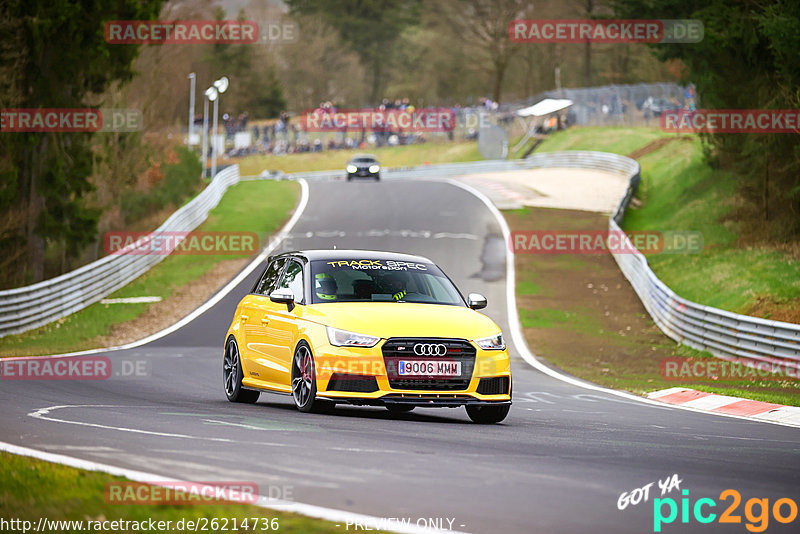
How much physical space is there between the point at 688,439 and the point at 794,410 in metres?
4.58

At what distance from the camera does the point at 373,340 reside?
1162 cm

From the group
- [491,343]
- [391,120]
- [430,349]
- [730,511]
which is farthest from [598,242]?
[391,120]

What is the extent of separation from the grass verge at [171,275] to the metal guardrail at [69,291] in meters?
0.23

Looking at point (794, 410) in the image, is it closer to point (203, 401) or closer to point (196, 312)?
point (203, 401)

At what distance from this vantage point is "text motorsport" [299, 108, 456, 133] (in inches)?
3834

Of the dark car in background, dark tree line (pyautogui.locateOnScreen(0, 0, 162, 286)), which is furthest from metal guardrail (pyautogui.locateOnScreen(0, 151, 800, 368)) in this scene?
the dark car in background

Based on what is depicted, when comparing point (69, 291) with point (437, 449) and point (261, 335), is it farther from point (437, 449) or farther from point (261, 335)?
point (437, 449)

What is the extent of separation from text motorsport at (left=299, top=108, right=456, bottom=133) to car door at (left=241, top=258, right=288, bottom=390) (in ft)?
272

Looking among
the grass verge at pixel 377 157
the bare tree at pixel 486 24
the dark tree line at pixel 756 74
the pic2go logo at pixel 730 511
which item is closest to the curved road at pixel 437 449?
the pic2go logo at pixel 730 511

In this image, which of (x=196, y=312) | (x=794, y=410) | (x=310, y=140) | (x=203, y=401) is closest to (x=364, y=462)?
(x=203, y=401)

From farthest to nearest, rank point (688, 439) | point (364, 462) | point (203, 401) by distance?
1. point (203, 401)
2. point (688, 439)
3. point (364, 462)

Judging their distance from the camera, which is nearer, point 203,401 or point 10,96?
point 203,401

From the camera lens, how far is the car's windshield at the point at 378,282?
42.1 ft

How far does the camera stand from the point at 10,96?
38500 millimetres
